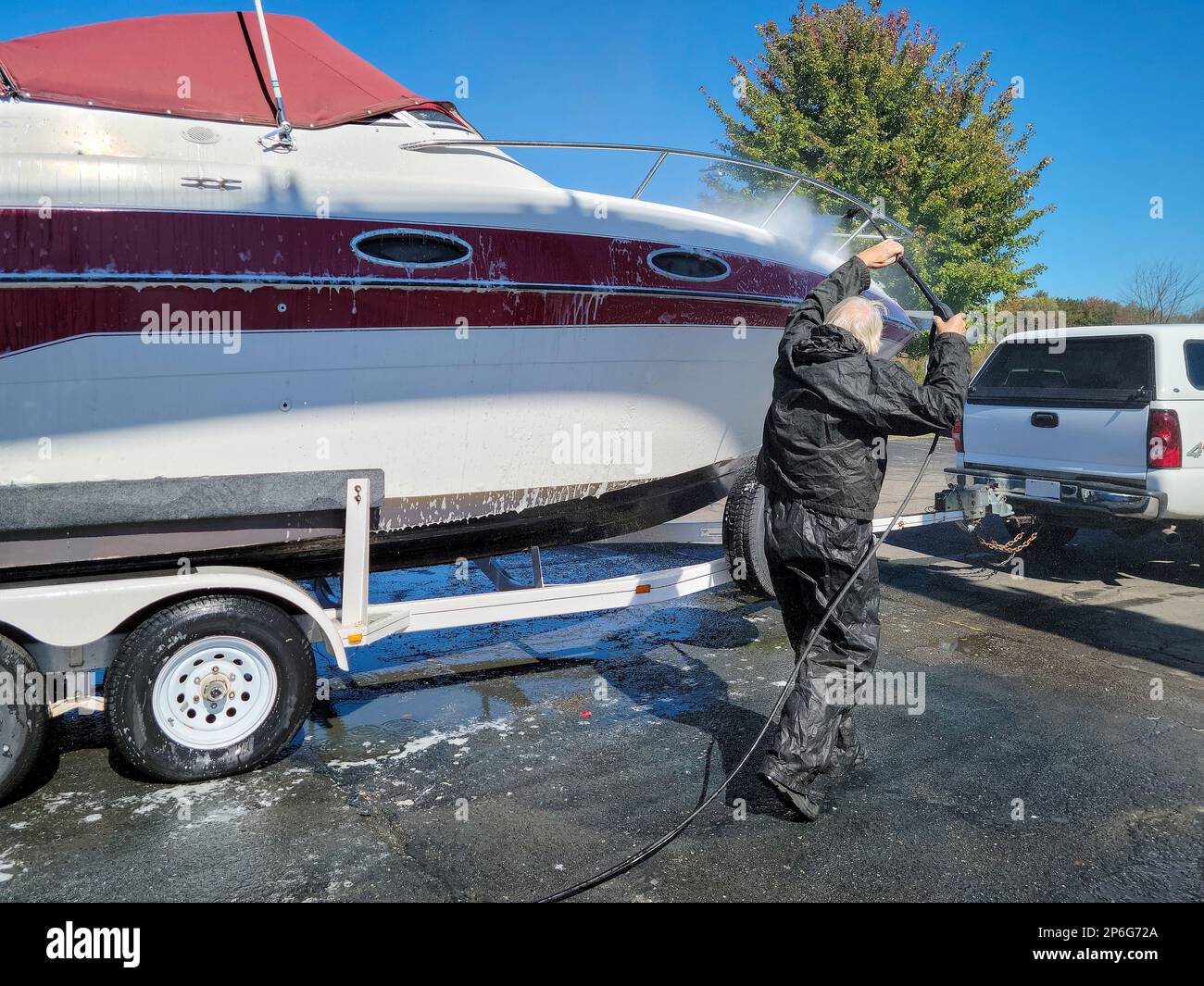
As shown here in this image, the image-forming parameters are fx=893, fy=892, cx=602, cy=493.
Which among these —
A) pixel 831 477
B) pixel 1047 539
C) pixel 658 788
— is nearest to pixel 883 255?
pixel 831 477

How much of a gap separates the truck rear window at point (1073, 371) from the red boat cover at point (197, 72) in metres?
4.40

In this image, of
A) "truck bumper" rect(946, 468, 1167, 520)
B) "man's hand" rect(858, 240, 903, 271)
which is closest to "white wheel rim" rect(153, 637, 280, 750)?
"man's hand" rect(858, 240, 903, 271)

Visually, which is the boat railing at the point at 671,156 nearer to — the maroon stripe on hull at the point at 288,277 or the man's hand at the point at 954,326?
the maroon stripe on hull at the point at 288,277

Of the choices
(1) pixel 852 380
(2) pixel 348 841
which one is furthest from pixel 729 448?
(2) pixel 348 841

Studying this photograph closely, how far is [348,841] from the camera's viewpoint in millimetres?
2889

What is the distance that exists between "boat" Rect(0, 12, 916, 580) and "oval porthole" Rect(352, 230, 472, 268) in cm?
1

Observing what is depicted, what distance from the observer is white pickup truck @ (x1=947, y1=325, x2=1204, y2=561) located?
538 centimetres

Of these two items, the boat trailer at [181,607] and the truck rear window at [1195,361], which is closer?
the boat trailer at [181,607]

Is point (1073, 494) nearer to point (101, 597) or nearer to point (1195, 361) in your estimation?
point (1195, 361)

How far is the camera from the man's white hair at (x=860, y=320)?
3.12m

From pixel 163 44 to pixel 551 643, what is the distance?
11.5 feet

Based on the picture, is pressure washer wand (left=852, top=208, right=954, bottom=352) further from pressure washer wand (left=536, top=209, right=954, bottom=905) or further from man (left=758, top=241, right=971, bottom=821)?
man (left=758, top=241, right=971, bottom=821)

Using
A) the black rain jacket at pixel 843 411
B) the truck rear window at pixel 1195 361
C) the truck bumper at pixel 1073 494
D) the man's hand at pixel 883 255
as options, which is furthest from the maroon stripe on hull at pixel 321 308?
the truck rear window at pixel 1195 361
